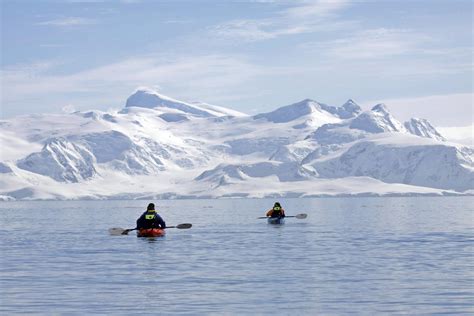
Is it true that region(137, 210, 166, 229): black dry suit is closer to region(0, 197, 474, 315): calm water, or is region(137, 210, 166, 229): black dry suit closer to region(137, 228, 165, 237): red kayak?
region(137, 228, 165, 237): red kayak

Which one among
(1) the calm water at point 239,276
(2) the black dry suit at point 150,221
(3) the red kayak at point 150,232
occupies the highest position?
(2) the black dry suit at point 150,221

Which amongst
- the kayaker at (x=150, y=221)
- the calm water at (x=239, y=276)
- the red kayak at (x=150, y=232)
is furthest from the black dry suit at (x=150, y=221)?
the calm water at (x=239, y=276)

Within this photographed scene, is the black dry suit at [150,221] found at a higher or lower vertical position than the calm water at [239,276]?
higher

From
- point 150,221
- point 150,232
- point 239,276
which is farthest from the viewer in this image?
point 150,221

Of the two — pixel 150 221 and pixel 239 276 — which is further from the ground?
pixel 150 221

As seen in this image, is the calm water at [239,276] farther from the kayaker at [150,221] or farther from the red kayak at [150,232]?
the kayaker at [150,221]

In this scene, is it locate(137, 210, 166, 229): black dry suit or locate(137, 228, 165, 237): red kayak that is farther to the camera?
locate(137, 210, 166, 229): black dry suit

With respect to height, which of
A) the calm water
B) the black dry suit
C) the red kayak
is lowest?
the calm water

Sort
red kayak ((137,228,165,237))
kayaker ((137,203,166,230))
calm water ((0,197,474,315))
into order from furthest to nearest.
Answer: kayaker ((137,203,166,230))
red kayak ((137,228,165,237))
calm water ((0,197,474,315))

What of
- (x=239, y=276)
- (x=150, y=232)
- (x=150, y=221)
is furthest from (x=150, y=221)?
(x=239, y=276)

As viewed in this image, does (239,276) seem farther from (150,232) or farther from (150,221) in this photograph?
(150,221)

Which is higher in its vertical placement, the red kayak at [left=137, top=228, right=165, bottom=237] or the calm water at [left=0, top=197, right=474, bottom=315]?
the red kayak at [left=137, top=228, right=165, bottom=237]

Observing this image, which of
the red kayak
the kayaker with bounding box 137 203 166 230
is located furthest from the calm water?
the kayaker with bounding box 137 203 166 230

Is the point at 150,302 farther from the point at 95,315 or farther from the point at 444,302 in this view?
the point at 444,302
